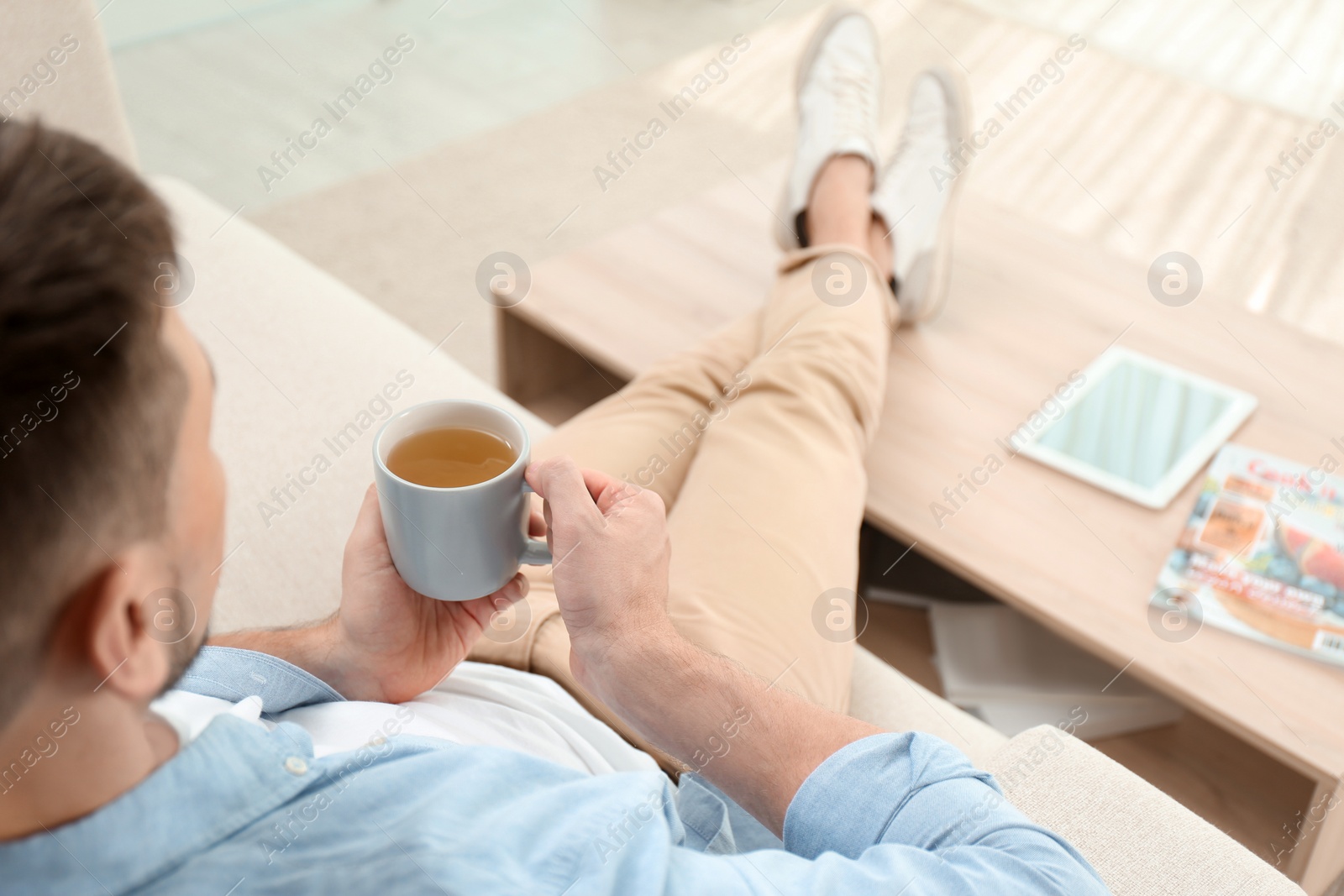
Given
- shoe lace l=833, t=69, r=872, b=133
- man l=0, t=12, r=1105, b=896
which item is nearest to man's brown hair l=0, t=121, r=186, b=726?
man l=0, t=12, r=1105, b=896

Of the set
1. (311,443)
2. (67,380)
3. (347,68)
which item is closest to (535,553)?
(67,380)

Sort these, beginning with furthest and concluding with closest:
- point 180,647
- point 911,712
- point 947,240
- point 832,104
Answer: point 832,104 → point 947,240 → point 911,712 → point 180,647

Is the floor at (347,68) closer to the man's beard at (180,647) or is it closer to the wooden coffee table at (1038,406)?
the wooden coffee table at (1038,406)

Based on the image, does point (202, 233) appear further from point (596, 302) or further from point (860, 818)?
point (860, 818)

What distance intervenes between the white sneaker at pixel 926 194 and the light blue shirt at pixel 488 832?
0.92 metres

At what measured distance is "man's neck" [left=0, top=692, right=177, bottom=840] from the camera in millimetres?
507

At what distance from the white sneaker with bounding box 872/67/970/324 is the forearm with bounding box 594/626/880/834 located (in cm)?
88

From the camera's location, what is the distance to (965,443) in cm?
136

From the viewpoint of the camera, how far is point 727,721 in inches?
30.8

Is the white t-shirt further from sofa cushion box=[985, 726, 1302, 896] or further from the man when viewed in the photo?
sofa cushion box=[985, 726, 1302, 896]

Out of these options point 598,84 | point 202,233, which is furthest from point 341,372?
point 598,84

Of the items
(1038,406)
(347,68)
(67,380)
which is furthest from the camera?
(347,68)

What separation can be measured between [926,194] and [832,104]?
285 millimetres

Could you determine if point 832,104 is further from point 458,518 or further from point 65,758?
point 65,758
